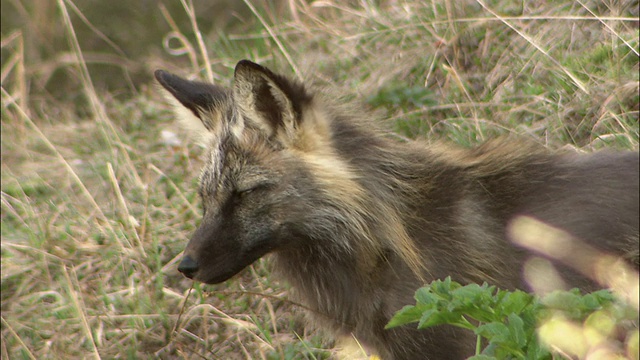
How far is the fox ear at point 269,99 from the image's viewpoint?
3668 millimetres

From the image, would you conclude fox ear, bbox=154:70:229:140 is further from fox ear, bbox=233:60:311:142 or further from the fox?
fox ear, bbox=233:60:311:142

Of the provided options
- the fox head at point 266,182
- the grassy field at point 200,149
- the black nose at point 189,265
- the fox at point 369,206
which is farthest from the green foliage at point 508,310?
the grassy field at point 200,149

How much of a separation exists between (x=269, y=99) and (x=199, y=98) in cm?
68

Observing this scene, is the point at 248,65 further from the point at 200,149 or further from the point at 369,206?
the point at 200,149

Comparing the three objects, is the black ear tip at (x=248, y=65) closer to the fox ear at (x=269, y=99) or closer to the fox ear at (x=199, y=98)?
the fox ear at (x=269, y=99)

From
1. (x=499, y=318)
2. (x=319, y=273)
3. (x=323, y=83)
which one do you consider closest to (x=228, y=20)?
(x=323, y=83)

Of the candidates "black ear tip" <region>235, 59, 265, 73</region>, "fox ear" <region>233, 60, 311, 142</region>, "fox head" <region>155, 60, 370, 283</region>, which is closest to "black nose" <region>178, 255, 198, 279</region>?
"fox head" <region>155, 60, 370, 283</region>

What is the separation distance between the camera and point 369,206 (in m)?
3.87

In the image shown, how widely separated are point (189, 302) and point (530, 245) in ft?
7.38

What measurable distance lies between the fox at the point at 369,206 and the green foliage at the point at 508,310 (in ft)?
3.18

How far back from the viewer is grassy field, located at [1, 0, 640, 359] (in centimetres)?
487

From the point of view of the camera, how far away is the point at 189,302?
5.03 meters

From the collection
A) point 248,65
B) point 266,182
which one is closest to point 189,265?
point 266,182

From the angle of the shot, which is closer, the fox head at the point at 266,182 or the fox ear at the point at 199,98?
the fox head at the point at 266,182
